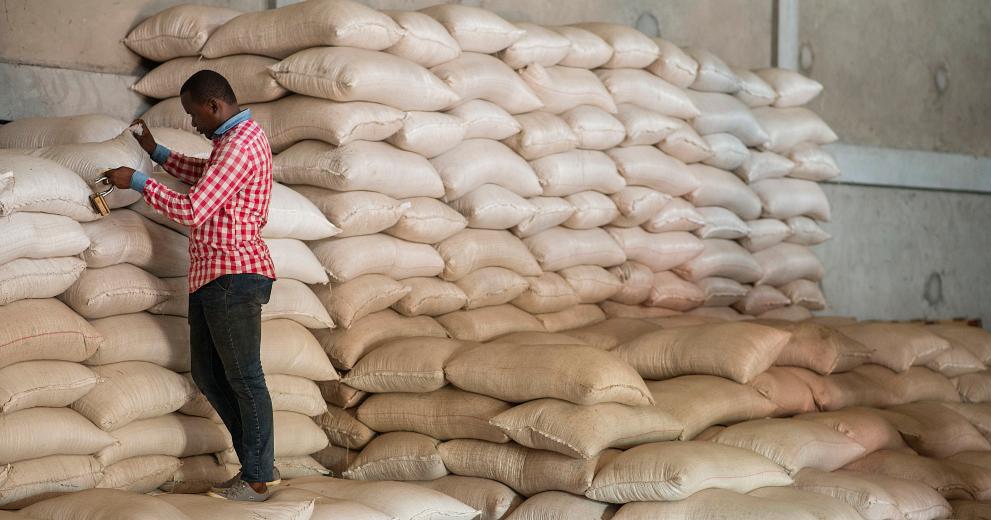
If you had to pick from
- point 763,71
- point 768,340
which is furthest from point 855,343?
point 763,71

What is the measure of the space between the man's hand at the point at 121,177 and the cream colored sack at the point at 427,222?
120cm

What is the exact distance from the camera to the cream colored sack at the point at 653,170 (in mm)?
4977

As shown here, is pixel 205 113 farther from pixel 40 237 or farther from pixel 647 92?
pixel 647 92

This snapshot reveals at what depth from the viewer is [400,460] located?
377cm

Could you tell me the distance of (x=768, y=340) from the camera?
4027 millimetres

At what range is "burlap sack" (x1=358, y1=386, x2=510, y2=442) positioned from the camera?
366 centimetres

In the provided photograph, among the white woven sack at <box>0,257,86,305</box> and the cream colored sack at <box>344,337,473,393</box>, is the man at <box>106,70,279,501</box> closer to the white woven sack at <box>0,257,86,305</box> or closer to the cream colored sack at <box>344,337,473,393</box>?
the white woven sack at <box>0,257,86,305</box>

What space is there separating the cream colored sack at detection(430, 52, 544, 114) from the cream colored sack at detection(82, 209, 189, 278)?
1.29 metres

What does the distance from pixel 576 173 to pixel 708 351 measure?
3.59ft

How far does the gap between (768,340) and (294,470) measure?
1.72 m

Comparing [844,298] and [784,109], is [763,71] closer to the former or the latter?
[784,109]

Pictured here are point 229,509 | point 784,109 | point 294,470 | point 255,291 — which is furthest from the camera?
point 784,109

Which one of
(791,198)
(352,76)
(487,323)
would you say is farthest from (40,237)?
(791,198)

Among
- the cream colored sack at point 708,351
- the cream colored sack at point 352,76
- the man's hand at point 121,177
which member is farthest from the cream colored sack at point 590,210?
the man's hand at point 121,177
